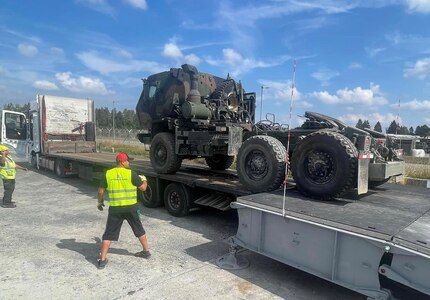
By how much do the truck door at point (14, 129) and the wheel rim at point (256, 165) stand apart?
42.8ft

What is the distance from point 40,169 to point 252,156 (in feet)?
42.0

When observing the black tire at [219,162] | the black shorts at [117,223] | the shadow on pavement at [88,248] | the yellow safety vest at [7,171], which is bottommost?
the shadow on pavement at [88,248]

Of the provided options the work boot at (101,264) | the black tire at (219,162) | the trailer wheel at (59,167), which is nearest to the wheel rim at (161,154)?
the black tire at (219,162)

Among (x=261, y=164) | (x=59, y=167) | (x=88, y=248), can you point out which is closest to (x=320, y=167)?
(x=261, y=164)

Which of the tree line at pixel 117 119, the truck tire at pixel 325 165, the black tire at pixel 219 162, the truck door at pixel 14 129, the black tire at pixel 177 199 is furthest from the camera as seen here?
the tree line at pixel 117 119

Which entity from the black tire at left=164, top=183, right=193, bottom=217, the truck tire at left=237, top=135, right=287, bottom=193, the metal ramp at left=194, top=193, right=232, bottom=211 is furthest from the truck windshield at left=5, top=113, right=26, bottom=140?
the truck tire at left=237, top=135, right=287, bottom=193

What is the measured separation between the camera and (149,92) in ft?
29.0

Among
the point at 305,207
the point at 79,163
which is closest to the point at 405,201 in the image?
the point at 305,207

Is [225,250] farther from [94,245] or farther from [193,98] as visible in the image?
[193,98]

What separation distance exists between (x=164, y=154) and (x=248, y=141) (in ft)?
9.28

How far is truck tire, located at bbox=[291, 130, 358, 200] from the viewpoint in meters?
4.75

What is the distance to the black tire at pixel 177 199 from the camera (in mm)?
7277

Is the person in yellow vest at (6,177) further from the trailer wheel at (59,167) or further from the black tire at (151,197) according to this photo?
the trailer wheel at (59,167)

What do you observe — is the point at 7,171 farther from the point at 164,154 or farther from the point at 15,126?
the point at 15,126
